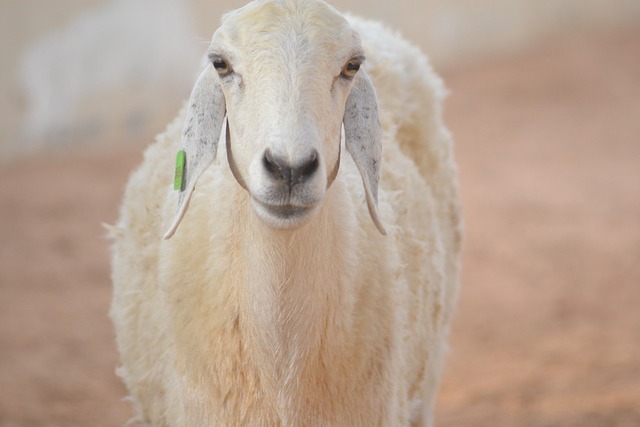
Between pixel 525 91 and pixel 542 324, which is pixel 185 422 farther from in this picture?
pixel 525 91

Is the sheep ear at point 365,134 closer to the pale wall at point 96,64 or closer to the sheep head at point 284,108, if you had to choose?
the sheep head at point 284,108

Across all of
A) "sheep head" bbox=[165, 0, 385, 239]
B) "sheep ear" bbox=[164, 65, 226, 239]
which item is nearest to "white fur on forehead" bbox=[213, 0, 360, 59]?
"sheep head" bbox=[165, 0, 385, 239]

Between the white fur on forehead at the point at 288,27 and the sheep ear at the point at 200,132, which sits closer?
the white fur on forehead at the point at 288,27

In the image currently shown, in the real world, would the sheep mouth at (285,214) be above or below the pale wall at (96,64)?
below

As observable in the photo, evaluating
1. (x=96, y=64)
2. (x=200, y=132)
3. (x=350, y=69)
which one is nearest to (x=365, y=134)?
(x=350, y=69)

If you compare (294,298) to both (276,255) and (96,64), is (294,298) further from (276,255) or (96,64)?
(96,64)

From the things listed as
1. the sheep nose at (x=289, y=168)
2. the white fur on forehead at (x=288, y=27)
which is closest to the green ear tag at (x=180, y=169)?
the white fur on forehead at (x=288, y=27)

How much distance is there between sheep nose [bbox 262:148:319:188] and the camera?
3.04 m

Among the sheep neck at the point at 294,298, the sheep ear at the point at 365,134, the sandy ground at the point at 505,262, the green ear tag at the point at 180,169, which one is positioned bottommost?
the sheep neck at the point at 294,298

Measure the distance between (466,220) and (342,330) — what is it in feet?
21.4

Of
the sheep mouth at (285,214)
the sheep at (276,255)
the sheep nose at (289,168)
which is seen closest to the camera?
the sheep nose at (289,168)

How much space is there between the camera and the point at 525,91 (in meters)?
13.8

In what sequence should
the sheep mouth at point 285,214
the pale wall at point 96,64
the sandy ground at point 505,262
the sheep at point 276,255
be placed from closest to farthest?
the sheep mouth at point 285,214 → the sheep at point 276,255 → the sandy ground at point 505,262 → the pale wall at point 96,64

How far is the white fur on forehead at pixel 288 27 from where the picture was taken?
134 inches
